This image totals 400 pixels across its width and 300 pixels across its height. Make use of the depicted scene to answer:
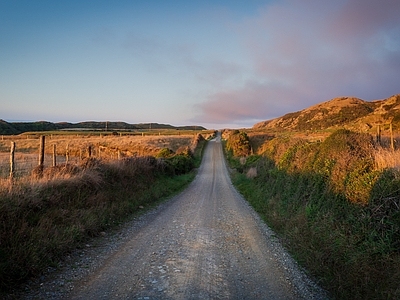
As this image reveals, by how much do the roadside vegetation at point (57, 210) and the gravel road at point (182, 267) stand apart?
456mm

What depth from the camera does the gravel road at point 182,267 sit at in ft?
16.4

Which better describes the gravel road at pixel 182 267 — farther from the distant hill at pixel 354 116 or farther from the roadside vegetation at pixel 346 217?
the distant hill at pixel 354 116

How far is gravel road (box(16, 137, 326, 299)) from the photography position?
5.01 meters

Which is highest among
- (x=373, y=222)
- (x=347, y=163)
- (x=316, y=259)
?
(x=347, y=163)

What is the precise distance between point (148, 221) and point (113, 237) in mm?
2379

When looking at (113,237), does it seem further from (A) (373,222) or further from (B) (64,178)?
(A) (373,222)

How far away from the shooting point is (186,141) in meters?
64.9

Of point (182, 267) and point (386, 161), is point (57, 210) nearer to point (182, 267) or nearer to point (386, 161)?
point (182, 267)

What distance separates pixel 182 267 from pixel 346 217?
4.06 metres

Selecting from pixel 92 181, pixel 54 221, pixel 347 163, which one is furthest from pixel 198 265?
pixel 92 181

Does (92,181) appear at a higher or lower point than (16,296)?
higher

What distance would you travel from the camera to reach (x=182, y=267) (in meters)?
6.13

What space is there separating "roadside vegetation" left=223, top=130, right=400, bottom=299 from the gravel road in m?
0.53

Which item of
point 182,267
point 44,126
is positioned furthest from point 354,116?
point 44,126
